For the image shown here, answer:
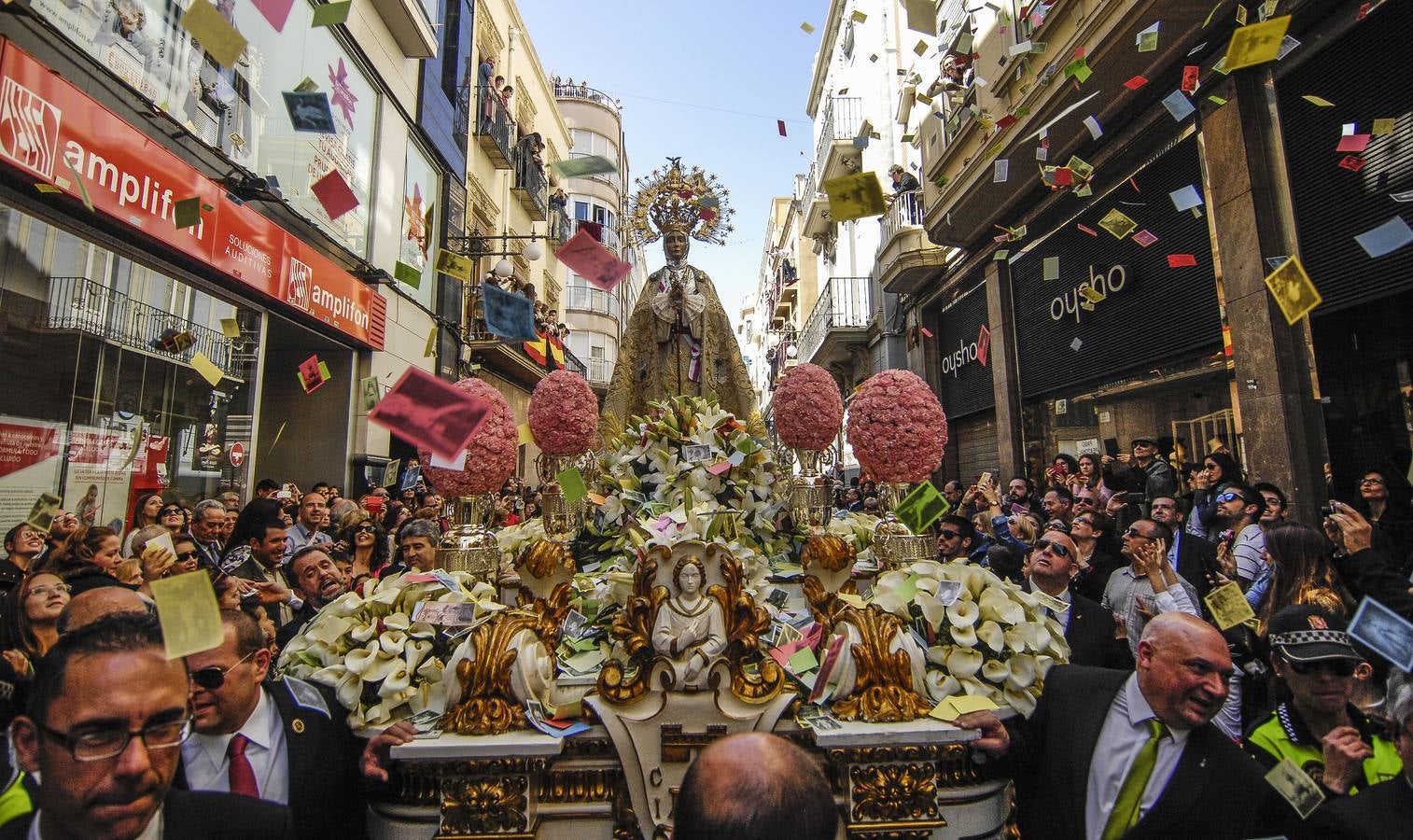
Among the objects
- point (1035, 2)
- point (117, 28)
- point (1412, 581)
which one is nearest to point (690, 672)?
point (1412, 581)

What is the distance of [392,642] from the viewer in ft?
8.81

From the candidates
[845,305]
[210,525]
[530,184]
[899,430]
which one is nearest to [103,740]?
[899,430]

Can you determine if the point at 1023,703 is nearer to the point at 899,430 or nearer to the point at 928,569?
the point at 928,569

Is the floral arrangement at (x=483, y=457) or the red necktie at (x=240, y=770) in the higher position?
the floral arrangement at (x=483, y=457)

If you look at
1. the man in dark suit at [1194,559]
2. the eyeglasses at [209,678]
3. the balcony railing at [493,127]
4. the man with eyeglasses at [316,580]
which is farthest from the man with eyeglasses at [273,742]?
the balcony railing at [493,127]

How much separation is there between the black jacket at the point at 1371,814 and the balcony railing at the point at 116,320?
7.63m

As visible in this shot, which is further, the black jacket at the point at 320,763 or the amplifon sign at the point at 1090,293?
the amplifon sign at the point at 1090,293

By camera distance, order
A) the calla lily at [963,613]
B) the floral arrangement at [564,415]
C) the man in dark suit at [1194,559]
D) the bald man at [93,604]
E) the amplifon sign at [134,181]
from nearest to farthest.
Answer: the bald man at [93,604] → the calla lily at [963,613] → the man in dark suit at [1194,559] → the floral arrangement at [564,415] → the amplifon sign at [134,181]

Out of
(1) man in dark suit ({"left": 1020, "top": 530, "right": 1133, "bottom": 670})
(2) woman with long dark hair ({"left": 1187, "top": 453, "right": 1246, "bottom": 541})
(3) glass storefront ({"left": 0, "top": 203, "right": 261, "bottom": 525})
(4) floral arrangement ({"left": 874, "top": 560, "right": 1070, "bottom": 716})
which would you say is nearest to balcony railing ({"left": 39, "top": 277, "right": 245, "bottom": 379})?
(3) glass storefront ({"left": 0, "top": 203, "right": 261, "bottom": 525})

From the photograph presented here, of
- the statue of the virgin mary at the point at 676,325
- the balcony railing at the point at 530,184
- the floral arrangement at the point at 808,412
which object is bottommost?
the floral arrangement at the point at 808,412

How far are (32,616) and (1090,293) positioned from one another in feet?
32.7

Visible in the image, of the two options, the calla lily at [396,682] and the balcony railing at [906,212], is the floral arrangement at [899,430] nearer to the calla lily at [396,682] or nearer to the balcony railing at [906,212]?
the calla lily at [396,682]

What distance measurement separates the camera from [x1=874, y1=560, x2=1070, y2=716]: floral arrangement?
8.54ft

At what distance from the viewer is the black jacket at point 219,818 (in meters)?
1.51
